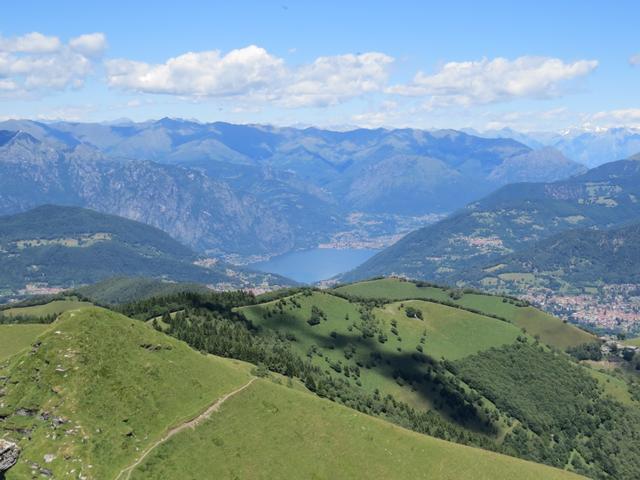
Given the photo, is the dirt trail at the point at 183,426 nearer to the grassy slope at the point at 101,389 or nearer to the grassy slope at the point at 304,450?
the grassy slope at the point at 304,450

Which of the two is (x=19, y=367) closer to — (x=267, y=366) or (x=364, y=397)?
(x=267, y=366)

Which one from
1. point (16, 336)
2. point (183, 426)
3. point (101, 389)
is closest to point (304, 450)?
point (183, 426)

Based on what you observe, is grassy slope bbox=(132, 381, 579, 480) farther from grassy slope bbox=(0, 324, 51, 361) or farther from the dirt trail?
grassy slope bbox=(0, 324, 51, 361)

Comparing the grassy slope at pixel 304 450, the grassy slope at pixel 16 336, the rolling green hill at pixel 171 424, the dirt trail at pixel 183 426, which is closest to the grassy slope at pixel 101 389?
the rolling green hill at pixel 171 424

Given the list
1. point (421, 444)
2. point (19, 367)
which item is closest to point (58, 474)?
point (19, 367)

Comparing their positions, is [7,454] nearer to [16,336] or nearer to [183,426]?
[183,426]
